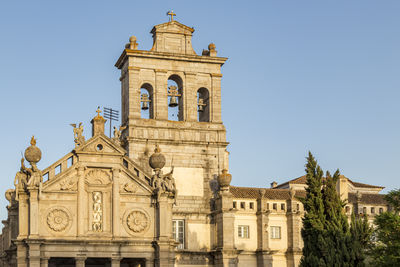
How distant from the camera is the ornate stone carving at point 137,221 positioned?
54.8 meters

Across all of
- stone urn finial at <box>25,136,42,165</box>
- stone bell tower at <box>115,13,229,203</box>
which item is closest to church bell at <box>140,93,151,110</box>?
stone bell tower at <box>115,13,229,203</box>

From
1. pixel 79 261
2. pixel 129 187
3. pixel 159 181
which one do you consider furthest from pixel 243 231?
pixel 79 261

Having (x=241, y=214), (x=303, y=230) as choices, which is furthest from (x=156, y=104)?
(x=303, y=230)

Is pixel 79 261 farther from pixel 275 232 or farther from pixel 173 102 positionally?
pixel 275 232

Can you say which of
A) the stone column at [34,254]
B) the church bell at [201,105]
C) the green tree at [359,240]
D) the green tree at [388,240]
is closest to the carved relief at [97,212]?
the stone column at [34,254]

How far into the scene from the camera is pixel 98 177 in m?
54.8

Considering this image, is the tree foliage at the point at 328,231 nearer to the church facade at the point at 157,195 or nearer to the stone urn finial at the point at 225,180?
the church facade at the point at 157,195

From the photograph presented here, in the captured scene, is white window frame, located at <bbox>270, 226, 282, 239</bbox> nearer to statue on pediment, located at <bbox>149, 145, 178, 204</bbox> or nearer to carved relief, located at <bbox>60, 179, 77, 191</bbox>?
statue on pediment, located at <bbox>149, 145, 178, 204</bbox>

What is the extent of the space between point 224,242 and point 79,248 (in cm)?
1259

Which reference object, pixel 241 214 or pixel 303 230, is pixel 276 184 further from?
pixel 303 230

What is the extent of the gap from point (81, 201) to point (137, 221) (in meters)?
3.98

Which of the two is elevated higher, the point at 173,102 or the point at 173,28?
the point at 173,28

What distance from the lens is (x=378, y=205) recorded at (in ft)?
238

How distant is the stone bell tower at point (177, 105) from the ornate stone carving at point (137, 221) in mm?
7150
